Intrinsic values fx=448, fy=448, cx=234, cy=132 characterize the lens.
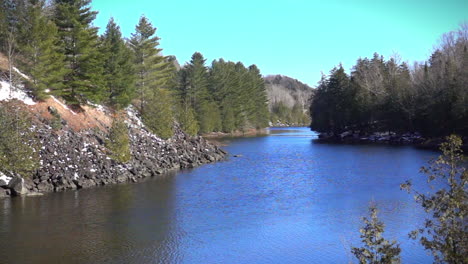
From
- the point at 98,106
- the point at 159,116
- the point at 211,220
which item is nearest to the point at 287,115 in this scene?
the point at 159,116

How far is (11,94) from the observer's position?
34406 mm

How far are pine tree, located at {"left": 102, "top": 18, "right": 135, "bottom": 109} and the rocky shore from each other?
266 cm

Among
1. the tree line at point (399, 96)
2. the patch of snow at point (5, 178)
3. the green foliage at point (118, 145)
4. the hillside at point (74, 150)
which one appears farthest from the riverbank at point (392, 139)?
the patch of snow at point (5, 178)

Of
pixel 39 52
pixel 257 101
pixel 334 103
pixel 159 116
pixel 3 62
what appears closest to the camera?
pixel 39 52

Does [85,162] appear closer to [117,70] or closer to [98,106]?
[98,106]

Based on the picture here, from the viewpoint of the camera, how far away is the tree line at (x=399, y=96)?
63281 millimetres

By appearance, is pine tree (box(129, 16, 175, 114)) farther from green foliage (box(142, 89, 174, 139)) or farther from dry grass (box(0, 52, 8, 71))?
dry grass (box(0, 52, 8, 71))

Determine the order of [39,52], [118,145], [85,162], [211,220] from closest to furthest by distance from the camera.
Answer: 1. [211,220]
2. [85,162]
3. [39,52]
4. [118,145]

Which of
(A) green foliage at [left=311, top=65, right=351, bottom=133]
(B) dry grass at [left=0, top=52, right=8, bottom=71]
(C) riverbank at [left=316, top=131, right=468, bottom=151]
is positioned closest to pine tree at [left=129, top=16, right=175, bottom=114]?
(B) dry grass at [left=0, top=52, right=8, bottom=71]

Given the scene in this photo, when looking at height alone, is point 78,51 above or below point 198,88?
below

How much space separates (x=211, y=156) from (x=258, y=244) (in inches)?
1295

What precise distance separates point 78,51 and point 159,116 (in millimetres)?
12448

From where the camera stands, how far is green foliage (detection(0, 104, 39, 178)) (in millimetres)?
28203

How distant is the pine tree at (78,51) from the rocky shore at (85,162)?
4.23m
